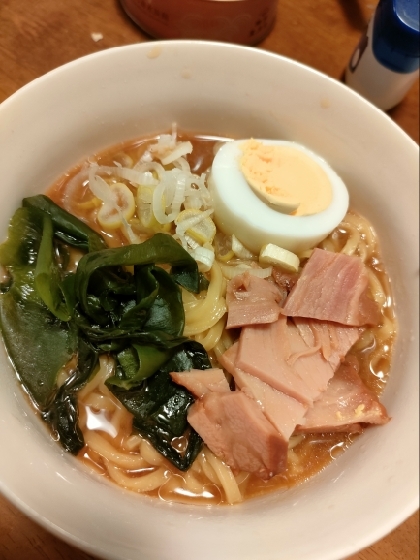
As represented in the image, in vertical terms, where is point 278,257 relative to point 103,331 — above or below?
above

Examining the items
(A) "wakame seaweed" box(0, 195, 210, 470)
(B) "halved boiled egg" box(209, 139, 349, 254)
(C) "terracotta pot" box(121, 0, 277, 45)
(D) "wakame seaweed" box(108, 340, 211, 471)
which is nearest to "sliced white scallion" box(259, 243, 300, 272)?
(B) "halved boiled egg" box(209, 139, 349, 254)

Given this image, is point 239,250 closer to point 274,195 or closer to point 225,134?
point 274,195

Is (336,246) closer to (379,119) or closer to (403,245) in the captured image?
(403,245)

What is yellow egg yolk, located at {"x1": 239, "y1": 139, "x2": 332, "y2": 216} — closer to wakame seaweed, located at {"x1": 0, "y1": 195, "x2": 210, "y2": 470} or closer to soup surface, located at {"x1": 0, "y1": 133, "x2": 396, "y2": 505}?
soup surface, located at {"x1": 0, "y1": 133, "x2": 396, "y2": 505}

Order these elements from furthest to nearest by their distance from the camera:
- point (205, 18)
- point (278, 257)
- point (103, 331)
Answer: point (205, 18), point (278, 257), point (103, 331)

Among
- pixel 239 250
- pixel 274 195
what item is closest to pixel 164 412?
pixel 239 250

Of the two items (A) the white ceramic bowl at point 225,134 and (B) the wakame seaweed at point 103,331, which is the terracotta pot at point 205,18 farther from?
(B) the wakame seaweed at point 103,331

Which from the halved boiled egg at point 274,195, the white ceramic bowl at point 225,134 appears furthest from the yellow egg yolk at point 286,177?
the white ceramic bowl at point 225,134

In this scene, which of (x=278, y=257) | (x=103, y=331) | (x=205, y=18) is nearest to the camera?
(x=103, y=331)
